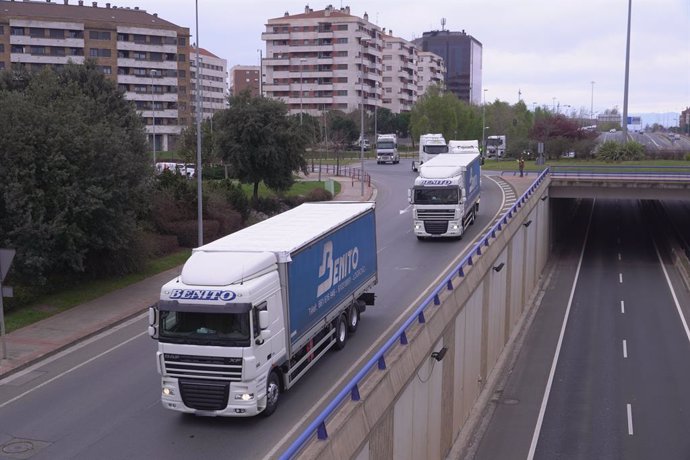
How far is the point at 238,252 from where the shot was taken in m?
15.6

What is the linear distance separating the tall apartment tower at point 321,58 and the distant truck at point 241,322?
10825cm

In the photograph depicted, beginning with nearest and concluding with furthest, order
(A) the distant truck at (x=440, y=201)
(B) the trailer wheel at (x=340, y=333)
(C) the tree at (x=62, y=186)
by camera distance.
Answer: (B) the trailer wheel at (x=340, y=333)
(C) the tree at (x=62, y=186)
(A) the distant truck at (x=440, y=201)

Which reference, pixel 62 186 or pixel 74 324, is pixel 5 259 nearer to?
pixel 74 324

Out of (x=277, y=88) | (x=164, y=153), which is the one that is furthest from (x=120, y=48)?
(x=277, y=88)

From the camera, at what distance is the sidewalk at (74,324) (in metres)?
20.7

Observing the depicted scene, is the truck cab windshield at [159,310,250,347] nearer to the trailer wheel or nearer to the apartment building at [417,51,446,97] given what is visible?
the trailer wheel

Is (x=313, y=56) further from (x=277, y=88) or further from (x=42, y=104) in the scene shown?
(x=42, y=104)

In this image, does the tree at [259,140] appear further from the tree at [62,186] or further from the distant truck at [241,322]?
the distant truck at [241,322]

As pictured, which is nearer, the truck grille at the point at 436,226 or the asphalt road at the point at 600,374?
the asphalt road at the point at 600,374

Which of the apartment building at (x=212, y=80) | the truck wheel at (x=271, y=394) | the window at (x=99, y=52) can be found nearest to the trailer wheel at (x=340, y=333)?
the truck wheel at (x=271, y=394)

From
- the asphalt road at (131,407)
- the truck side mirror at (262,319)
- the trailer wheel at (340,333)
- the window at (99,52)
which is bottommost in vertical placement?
the asphalt road at (131,407)

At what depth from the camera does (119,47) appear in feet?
309

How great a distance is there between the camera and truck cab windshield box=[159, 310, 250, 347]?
1429 cm

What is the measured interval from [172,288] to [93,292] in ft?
45.1
